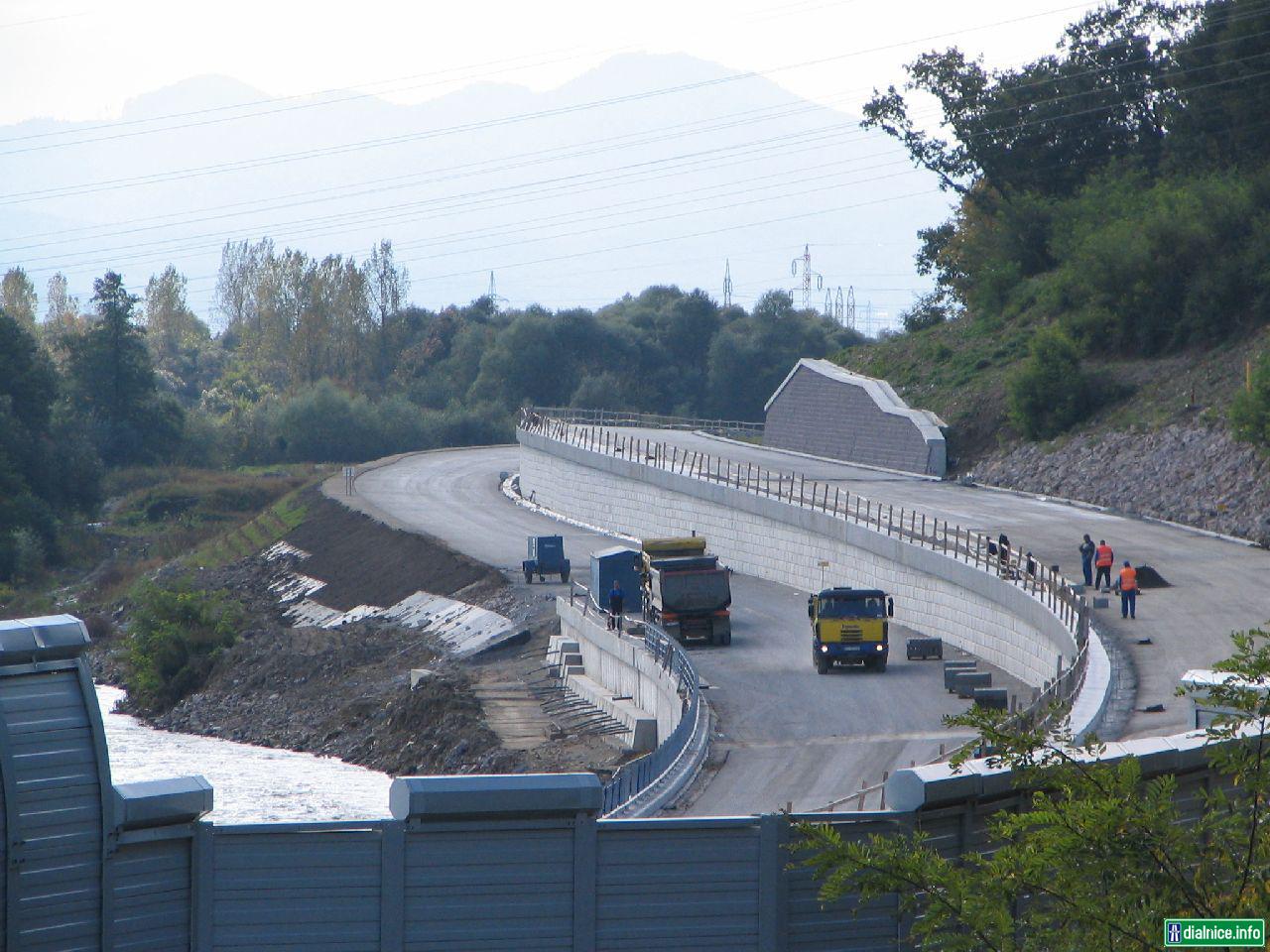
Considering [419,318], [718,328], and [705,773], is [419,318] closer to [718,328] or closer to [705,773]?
[718,328]

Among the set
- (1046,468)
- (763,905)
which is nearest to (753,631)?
(1046,468)

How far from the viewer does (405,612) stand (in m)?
51.3

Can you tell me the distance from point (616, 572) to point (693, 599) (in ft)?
11.7

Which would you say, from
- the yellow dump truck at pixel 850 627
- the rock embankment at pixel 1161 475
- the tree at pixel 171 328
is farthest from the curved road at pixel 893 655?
the tree at pixel 171 328

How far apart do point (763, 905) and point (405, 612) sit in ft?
A: 142

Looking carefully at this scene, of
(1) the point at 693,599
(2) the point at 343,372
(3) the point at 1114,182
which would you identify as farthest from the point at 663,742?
(2) the point at 343,372

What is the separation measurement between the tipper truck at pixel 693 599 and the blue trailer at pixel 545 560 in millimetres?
12257

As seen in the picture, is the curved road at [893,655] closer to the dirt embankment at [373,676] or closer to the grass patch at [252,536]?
the dirt embankment at [373,676]

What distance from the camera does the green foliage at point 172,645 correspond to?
48.5m

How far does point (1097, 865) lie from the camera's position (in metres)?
6.70

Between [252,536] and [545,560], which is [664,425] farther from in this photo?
[545,560]

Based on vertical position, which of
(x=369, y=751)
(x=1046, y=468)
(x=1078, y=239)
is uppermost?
(x=1078, y=239)

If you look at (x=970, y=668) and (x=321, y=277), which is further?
(x=321, y=277)

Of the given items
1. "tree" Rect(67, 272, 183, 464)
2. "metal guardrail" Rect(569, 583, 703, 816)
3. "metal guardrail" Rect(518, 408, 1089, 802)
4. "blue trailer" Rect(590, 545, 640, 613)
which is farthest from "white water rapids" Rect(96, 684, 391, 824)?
"tree" Rect(67, 272, 183, 464)
